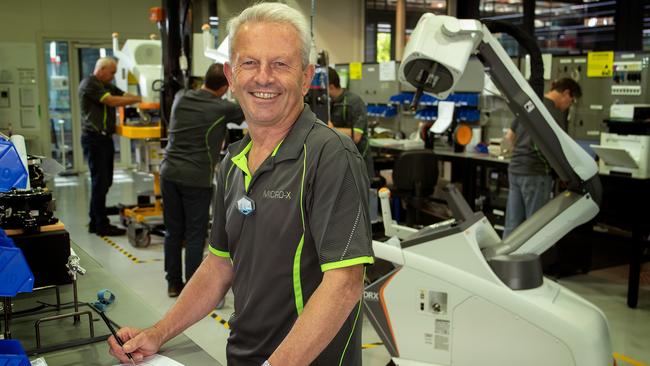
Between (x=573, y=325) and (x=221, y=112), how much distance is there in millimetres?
2512

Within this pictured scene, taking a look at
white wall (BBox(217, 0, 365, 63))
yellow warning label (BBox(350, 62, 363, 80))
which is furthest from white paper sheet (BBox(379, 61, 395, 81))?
white wall (BBox(217, 0, 365, 63))

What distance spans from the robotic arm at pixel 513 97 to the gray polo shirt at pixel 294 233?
1.78 meters

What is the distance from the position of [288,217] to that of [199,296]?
366 mm

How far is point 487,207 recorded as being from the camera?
5992 millimetres

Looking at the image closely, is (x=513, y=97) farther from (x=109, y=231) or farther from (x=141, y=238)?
(x=109, y=231)

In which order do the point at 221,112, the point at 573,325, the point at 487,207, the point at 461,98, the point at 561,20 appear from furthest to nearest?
1. the point at 561,20
2. the point at 461,98
3. the point at 487,207
4. the point at 221,112
5. the point at 573,325

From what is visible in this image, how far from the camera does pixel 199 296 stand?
1504mm

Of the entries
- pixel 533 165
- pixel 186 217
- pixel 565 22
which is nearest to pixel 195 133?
pixel 186 217

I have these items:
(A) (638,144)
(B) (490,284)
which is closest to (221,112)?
(B) (490,284)

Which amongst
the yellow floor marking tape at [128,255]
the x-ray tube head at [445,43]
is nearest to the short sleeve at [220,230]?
the x-ray tube head at [445,43]

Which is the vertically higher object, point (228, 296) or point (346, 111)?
point (346, 111)

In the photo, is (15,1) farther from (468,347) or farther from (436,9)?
(468,347)

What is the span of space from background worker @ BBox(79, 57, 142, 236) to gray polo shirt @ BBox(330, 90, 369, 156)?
2.38m

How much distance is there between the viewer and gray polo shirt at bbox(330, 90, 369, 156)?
5012 mm
